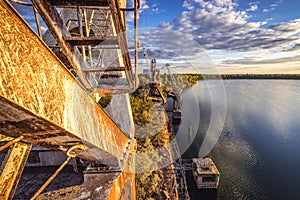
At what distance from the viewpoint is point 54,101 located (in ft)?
3.20

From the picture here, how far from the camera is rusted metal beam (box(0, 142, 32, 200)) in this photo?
122cm

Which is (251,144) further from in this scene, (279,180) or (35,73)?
(35,73)

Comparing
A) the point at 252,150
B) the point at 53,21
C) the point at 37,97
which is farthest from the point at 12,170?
the point at 252,150

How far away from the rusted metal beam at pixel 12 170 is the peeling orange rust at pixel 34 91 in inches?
9.1

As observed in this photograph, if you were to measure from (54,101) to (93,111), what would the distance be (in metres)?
0.62

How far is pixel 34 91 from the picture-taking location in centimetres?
84

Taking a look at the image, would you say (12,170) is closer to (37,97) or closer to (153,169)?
(37,97)

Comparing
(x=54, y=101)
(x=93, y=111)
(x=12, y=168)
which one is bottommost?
(x=12, y=168)

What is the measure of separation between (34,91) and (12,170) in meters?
0.92

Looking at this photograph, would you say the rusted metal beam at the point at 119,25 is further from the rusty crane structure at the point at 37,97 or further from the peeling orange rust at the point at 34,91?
the peeling orange rust at the point at 34,91

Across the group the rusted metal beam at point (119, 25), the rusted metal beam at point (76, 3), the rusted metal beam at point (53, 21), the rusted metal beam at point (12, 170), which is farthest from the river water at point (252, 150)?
the rusted metal beam at point (76, 3)

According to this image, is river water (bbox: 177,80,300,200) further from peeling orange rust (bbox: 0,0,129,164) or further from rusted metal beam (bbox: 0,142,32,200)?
peeling orange rust (bbox: 0,0,129,164)

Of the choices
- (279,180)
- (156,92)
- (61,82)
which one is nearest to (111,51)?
(61,82)

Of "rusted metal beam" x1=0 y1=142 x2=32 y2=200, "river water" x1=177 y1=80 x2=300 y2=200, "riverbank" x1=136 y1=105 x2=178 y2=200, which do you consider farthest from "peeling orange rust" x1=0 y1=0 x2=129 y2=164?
"river water" x1=177 y1=80 x2=300 y2=200
